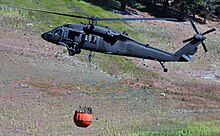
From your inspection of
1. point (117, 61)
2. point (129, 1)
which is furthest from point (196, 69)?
point (129, 1)

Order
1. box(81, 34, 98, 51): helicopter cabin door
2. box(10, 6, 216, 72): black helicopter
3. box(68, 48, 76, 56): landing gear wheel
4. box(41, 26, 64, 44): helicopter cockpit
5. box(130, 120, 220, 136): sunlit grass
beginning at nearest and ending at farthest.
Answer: box(68, 48, 76, 56): landing gear wheel, box(10, 6, 216, 72): black helicopter, box(81, 34, 98, 51): helicopter cabin door, box(41, 26, 64, 44): helicopter cockpit, box(130, 120, 220, 136): sunlit grass

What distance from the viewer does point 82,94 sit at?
47.4 meters

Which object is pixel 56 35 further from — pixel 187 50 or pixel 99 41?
pixel 187 50

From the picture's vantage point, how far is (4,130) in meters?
34.6

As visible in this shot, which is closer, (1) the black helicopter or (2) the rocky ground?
(1) the black helicopter

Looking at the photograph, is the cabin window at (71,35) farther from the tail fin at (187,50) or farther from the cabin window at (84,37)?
the tail fin at (187,50)

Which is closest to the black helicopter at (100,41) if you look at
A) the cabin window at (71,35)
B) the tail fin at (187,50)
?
the cabin window at (71,35)

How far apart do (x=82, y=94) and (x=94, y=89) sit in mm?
2583

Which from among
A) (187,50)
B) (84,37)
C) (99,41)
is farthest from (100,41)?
(187,50)

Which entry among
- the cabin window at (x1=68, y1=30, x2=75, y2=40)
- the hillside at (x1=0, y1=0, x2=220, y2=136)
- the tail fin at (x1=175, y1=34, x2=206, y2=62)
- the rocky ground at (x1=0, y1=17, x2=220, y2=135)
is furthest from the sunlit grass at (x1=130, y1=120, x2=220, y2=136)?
the cabin window at (x1=68, y1=30, x2=75, y2=40)

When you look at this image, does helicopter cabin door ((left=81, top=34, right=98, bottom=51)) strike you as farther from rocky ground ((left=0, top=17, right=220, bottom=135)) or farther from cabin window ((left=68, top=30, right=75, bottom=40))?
rocky ground ((left=0, top=17, right=220, bottom=135))

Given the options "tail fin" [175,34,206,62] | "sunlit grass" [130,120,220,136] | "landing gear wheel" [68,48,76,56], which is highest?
"tail fin" [175,34,206,62]

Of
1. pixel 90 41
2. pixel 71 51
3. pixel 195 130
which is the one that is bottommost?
pixel 195 130

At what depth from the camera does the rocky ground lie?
37938mm
